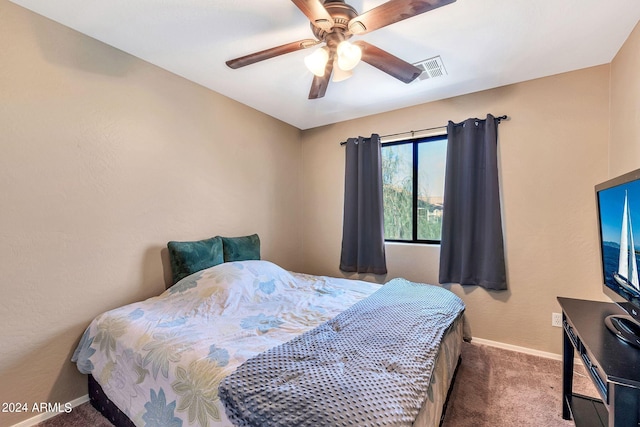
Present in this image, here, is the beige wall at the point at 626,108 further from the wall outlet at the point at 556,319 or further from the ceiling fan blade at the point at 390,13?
the ceiling fan blade at the point at 390,13

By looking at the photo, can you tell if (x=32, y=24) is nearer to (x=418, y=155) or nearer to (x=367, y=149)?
(x=367, y=149)

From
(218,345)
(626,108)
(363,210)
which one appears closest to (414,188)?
→ (363,210)

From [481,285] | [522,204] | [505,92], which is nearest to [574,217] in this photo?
[522,204]

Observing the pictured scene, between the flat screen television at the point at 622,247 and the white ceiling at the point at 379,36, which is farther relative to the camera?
the white ceiling at the point at 379,36

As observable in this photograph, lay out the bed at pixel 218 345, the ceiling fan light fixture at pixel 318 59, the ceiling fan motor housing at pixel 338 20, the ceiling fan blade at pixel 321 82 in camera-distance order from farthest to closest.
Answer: the ceiling fan blade at pixel 321 82 < the ceiling fan light fixture at pixel 318 59 < the ceiling fan motor housing at pixel 338 20 < the bed at pixel 218 345

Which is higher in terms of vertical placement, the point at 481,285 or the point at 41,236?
the point at 41,236

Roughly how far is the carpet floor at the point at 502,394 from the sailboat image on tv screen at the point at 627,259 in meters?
0.94

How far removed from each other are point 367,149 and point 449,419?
2535mm

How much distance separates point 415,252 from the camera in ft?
9.89

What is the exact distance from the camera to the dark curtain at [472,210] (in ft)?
8.22

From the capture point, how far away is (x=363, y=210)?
3.21 metres

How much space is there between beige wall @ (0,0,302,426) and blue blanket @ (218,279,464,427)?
1436 millimetres

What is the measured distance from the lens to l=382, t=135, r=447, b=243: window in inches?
117

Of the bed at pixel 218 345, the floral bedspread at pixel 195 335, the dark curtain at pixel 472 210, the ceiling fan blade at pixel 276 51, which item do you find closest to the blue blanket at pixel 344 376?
the bed at pixel 218 345
